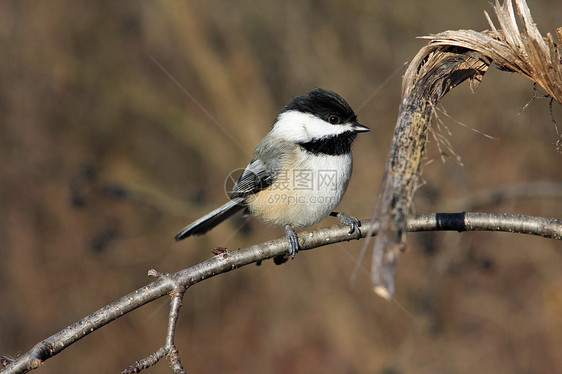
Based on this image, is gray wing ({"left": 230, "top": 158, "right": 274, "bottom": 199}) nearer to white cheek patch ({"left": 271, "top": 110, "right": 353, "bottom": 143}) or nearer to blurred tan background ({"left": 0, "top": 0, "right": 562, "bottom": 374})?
white cheek patch ({"left": 271, "top": 110, "right": 353, "bottom": 143})

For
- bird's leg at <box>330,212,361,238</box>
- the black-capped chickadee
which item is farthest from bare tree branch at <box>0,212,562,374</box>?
the black-capped chickadee

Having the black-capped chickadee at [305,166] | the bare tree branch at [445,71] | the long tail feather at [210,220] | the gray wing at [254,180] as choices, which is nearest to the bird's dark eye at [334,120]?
the black-capped chickadee at [305,166]

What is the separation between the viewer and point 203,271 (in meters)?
2.01

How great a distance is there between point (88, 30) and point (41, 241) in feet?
9.24

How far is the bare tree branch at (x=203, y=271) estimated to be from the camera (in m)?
1.64

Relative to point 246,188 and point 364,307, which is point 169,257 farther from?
point 246,188

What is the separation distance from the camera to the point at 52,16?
232 inches

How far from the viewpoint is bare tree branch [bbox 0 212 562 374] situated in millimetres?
1639

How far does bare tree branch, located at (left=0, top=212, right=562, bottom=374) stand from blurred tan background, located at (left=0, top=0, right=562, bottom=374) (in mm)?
3408

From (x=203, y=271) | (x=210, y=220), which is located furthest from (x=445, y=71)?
(x=210, y=220)

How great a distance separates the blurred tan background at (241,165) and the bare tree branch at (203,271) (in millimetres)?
3408

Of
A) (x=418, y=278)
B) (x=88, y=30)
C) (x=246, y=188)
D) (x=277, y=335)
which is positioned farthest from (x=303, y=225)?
(x=88, y=30)

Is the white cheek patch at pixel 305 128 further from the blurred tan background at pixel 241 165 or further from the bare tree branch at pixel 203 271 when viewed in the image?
the blurred tan background at pixel 241 165

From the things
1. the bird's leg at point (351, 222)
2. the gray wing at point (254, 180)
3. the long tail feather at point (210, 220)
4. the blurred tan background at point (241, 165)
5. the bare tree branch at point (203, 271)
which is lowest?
the bare tree branch at point (203, 271)
